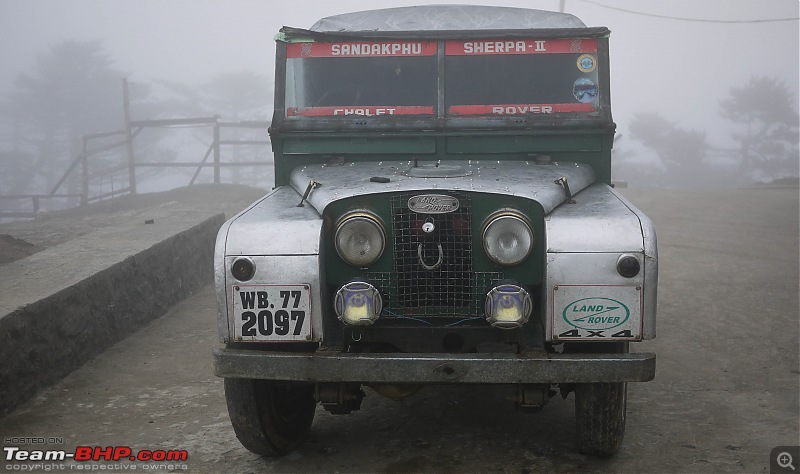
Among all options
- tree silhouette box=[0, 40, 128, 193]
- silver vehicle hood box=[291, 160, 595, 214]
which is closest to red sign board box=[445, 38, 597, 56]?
silver vehicle hood box=[291, 160, 595, 214]

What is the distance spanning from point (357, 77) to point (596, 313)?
2244 mm

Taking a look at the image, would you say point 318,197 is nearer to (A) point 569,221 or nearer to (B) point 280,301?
(B) point 280,301

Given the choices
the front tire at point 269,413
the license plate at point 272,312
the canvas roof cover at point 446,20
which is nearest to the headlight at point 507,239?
the license plate at point 272,312

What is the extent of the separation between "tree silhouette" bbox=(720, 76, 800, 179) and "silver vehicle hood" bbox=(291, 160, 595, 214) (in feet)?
182

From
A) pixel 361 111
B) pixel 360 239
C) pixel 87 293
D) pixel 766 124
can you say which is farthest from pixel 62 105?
pixel 360 239

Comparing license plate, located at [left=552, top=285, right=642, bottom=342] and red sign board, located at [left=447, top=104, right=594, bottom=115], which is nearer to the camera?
license plate, located at [left=552, top=285, right=642, bottom=342]

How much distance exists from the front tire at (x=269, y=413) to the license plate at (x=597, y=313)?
4.45 feet

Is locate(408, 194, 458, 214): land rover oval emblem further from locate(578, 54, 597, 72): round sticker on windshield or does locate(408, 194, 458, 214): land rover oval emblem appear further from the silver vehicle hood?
locate(578, 54, 597, 72): round sticker on windshield

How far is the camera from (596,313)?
3979mm

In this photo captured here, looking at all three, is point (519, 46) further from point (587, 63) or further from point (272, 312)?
point (272, 312)

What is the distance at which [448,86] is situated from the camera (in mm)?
5438
